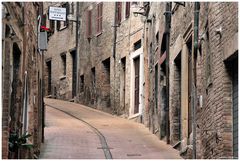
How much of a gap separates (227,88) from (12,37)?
382 centimetres

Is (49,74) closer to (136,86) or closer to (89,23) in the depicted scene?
(89,23)

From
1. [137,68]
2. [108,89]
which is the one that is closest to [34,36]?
[137,68]

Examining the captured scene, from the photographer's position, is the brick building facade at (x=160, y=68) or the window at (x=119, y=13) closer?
the brick building facade at (x=160, y=68)

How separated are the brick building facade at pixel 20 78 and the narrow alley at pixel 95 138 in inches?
43.9

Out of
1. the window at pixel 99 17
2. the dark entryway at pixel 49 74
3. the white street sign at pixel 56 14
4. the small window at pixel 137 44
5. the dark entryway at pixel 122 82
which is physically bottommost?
the dark entryway at pixel 49 74

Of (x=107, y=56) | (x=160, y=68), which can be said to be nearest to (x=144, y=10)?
(x=160, y=68)

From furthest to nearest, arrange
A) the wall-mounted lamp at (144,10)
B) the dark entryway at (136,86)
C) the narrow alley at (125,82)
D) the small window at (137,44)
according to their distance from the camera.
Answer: the small window at (137,44), the dark entryway at (136,86), the wall-mounted lamp at (144,10), the narrow alley at (125,82)

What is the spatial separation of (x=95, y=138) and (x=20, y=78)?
758 cm

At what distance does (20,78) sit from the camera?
42.5 ft

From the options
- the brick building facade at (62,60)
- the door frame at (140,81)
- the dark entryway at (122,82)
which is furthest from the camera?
the brick building facade at (62,60)

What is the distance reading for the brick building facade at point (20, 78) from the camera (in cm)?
1058

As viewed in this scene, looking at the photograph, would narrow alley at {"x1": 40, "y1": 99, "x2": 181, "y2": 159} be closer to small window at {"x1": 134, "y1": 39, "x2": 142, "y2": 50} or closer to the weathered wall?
the weathered wall

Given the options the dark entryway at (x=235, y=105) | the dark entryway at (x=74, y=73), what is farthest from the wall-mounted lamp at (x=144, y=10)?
the dark entryway at (x=235, y=105)

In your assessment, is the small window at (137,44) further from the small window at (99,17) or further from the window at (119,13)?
the small window at (99,17)
